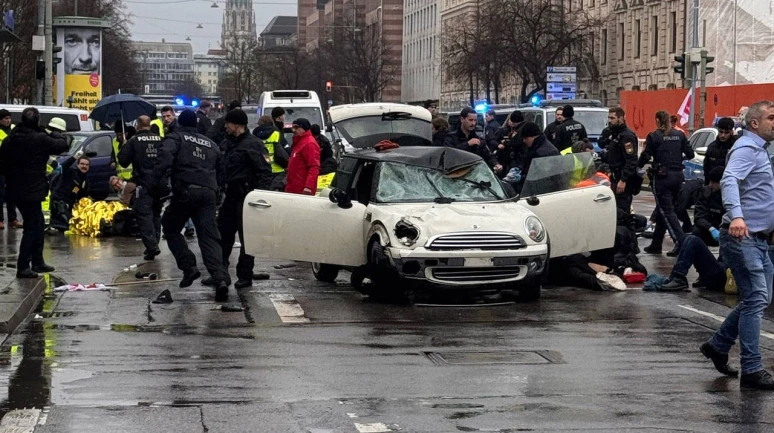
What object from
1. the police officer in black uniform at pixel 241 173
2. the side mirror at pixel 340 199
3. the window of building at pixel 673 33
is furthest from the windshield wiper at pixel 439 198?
the window of building at pixel 673 33

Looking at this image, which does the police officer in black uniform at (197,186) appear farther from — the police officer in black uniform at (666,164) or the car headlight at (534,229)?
the police officer in black uniform at (666,164)

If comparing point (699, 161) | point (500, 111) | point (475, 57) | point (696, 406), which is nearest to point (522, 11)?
point (475, 57)

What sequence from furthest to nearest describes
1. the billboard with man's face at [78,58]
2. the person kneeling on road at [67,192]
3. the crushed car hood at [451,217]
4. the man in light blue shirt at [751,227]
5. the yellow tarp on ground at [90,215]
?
1. the billboard with man's face at [78,58]
2. the person kneeling on road at [67,192]
3. the yellow tarp on ground at [90,215]
4. the crushed car hood at [451,217]
5. the man in light blue shirt at [751,227]

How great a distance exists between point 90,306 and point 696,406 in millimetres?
6582

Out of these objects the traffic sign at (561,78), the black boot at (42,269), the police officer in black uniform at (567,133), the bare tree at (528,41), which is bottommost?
the black boot at (42,269)

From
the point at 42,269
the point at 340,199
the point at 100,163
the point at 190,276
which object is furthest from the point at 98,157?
the point at 340,199

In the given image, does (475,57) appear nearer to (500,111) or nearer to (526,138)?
(500,111)

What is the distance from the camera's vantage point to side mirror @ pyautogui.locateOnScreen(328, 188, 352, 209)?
1360 centimetres

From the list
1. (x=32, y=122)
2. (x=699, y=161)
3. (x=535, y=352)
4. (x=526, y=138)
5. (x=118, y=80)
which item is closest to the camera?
(x=535, y=352)

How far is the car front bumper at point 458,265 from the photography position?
41.6 feet

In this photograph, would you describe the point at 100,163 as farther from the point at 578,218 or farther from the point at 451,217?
the point at 451,217

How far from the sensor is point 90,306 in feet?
42.6

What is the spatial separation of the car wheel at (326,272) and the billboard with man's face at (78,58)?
126 feet

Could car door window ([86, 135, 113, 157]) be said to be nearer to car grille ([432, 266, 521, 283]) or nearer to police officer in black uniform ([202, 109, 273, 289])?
police officer in black uniform ([202, 109, 273, 289])
